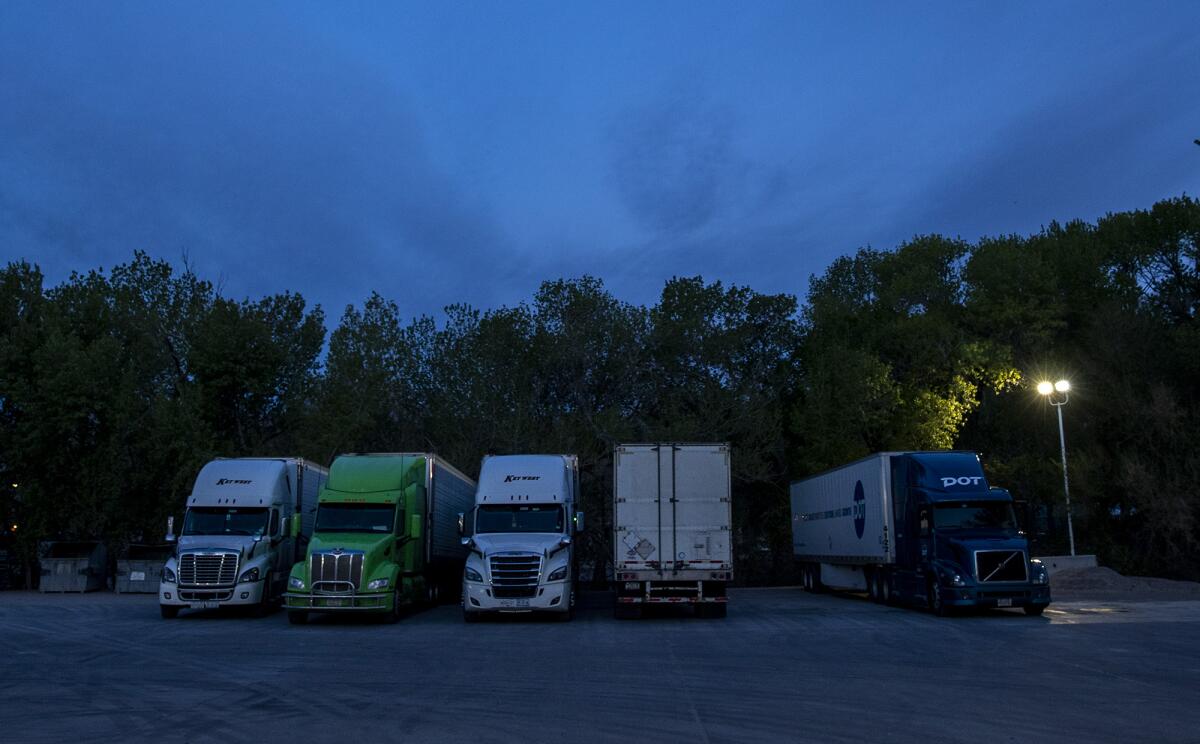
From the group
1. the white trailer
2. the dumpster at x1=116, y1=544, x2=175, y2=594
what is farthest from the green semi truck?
the dumpster at x1=116, y1=544, x2=175, y2=594

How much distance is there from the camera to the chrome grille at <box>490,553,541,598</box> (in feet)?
67.0

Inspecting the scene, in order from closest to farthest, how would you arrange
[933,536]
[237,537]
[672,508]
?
[672,508], [933,536], [237,537]

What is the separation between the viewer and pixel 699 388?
42.4 meters

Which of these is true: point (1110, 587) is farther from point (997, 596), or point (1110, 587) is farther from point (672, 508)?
point (672, 508)

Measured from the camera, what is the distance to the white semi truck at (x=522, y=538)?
20.4 meters

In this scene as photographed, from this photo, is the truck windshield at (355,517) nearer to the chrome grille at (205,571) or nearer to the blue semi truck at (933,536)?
the chrome grille at (205,571)

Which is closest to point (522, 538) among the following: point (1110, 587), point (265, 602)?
point (265, 602)

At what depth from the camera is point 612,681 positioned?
11891mm

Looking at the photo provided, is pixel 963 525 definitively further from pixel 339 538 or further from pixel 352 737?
pixel 352 737

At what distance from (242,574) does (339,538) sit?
2849 mm

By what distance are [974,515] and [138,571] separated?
86.7ft

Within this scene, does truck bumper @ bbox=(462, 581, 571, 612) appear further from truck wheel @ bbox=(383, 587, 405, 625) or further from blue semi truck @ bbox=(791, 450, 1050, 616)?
blue semi truck @ bbox=(791, 450, 1050, 616)

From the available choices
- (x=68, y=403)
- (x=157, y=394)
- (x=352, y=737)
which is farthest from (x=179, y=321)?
(x=352, y=737)

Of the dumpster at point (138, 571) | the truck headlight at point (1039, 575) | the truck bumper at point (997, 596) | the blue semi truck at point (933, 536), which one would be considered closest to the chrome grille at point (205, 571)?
the dumpster at point (138, 571)
